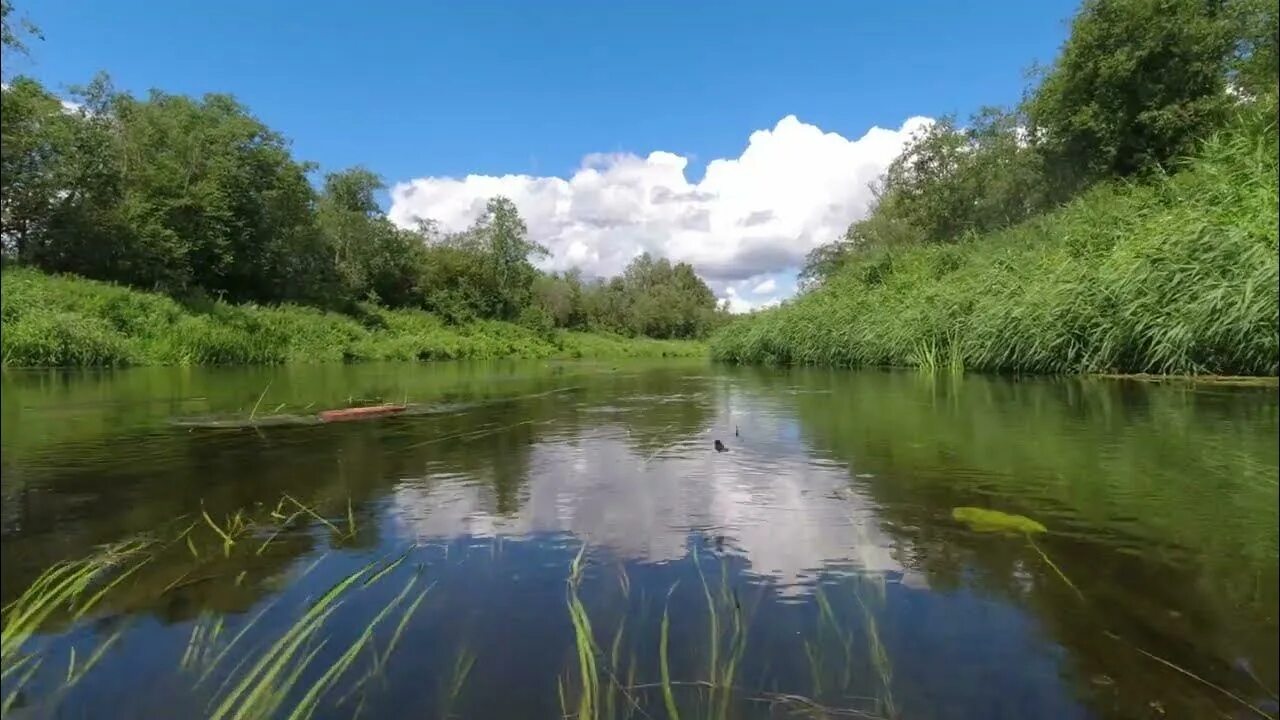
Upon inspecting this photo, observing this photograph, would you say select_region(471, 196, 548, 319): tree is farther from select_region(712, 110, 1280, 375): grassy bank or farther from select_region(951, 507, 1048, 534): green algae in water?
select_region(951, 507, 1048, 534): green algae in water

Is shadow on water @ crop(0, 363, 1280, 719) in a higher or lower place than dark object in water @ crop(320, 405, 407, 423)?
lower

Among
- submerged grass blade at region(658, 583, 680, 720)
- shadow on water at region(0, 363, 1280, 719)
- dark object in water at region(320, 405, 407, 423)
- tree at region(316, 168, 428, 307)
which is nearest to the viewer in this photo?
submerged grass blade at region(658, 583, 680, 720)

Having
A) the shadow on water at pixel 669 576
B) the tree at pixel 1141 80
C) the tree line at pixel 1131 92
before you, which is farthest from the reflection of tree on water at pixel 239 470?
the tree at pixel 1141 80

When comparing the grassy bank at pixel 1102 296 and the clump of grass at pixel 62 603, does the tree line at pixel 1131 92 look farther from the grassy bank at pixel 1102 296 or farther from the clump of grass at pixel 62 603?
the clump of grass at pixel 62 603

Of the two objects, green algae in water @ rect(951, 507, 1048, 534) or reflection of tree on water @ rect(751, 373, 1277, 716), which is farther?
green algae in water @ rect(951, 507, 1048, 534)

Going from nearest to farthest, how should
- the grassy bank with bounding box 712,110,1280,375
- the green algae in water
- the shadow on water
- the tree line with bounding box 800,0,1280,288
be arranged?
the shadow on water < the green algae in water < the grassy bank with bounding box 712,110,1280,375 < the tree line with bounding box 800,0,1280,288

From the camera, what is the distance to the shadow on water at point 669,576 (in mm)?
2039

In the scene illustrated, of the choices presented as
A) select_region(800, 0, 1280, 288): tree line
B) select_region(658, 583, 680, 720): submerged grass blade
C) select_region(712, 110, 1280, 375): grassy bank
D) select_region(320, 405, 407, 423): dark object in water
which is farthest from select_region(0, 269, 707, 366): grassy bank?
select_region(800, 0, 1280, 288): tree line

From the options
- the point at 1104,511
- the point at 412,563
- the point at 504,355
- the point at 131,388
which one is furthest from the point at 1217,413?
the point at 504,355

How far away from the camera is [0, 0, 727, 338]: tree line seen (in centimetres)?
2653

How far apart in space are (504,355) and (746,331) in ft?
72.3

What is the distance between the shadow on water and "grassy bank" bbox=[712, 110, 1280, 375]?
55cm

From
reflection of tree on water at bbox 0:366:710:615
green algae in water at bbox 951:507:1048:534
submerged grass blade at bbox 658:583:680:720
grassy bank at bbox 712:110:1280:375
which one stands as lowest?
submerged grass blade at bbox 658:583:680:720

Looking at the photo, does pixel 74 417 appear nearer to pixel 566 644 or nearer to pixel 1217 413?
pixel 566 644
